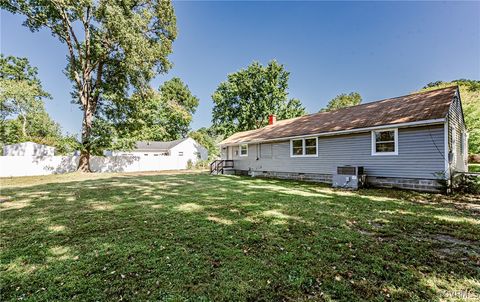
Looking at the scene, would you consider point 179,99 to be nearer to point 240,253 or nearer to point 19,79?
point 19,79

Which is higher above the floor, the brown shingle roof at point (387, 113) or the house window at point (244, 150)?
the brown shingle roof at point (387, 113)

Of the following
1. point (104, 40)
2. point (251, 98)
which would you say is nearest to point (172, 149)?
point (251, 98)

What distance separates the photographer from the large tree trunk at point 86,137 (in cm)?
1702

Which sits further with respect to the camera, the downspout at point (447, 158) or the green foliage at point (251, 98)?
the green foliage at point (251, 98)

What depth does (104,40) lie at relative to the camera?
1592cm

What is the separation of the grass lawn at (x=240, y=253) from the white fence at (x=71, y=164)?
555 inches

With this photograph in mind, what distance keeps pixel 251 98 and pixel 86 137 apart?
20266 mm

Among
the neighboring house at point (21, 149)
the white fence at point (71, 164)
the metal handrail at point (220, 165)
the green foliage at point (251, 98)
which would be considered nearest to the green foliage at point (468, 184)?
the metal handrail at point (220, 165)

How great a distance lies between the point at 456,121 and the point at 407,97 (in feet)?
7.19

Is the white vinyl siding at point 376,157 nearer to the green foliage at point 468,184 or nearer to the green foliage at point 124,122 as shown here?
the green foliage at point 468,184

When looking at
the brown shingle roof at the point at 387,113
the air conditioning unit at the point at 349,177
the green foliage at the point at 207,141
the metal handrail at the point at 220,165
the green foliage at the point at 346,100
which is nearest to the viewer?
the brown shingle roof at the point at 387,113

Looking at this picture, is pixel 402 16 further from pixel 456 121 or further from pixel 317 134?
pixel 317 134

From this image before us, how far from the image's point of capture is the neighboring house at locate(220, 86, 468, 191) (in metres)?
7.92

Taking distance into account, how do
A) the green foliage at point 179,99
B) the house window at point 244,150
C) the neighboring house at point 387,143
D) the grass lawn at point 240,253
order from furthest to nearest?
the green foliage at point 179,99
the house window at point 244,150
the neighboring house at point 387,143
the grass lawn at point 240,253
